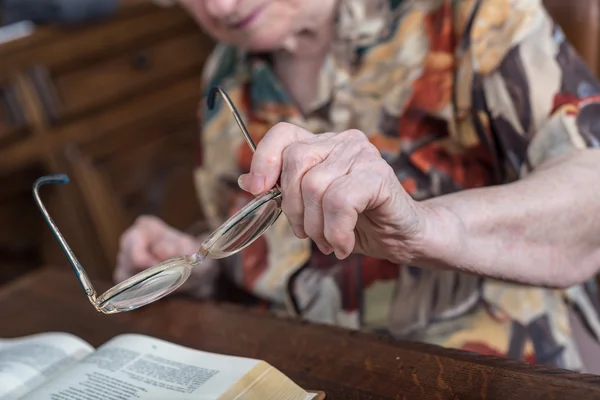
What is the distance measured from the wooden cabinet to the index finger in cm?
119

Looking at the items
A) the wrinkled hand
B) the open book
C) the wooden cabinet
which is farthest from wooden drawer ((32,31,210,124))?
the wrinkled hand

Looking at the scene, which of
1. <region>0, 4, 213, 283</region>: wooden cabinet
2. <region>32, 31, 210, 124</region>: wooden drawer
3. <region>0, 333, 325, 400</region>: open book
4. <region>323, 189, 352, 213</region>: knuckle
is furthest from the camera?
<region>32, 31, 210, 124</region>: wooden drawer

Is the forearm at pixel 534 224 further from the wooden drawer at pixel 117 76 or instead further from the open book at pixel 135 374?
the wooden drawer at pixel 117 76

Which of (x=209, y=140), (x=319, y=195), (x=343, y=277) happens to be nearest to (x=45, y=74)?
(x=209, y=140)

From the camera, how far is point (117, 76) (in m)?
2.18

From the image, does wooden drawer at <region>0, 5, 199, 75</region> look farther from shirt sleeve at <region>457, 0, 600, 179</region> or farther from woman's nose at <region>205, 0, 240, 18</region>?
shirt sleeve at <region>457, 0, 600, 179</region>

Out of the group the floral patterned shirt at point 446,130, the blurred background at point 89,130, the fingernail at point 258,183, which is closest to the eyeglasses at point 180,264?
the fingernail at point 258,183

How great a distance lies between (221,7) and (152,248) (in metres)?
0.39

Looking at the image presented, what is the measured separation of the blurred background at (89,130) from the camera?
1893mm

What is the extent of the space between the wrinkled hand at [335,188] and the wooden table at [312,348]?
125 mm

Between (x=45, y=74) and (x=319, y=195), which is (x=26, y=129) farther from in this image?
(x=319, y=195)

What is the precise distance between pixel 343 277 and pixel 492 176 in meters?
0.25

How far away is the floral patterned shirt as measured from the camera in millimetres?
853

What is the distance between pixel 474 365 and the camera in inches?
26.2
